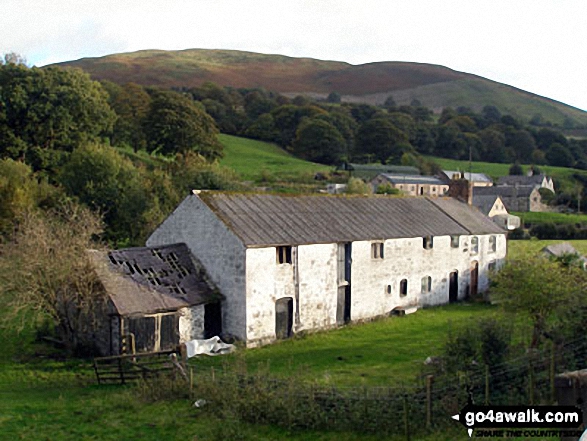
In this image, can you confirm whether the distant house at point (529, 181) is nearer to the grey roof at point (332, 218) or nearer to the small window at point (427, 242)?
the grey roof at point (332, 218)

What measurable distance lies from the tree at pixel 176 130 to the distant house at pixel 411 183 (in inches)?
1059

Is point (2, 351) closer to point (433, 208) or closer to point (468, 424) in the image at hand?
point (468, 424)

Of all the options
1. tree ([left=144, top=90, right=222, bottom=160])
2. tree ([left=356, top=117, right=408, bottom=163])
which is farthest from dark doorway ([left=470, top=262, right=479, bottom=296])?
tree ([left=356, top=117, right=408, bottom=163])

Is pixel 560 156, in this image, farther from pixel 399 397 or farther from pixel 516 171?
pixel 399 397

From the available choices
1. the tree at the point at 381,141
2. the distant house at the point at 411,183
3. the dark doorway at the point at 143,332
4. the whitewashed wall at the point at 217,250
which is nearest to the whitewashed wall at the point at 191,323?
the whitewashed wall at the point at 217,250

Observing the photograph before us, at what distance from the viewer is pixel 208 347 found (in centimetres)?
2358

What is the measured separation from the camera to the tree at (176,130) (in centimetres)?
7419

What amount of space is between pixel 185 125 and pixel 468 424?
65.8 meters

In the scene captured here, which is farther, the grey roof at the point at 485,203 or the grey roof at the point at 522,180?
the grey roof at the point at 522,180

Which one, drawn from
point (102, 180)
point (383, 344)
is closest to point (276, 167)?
point (102, 180)

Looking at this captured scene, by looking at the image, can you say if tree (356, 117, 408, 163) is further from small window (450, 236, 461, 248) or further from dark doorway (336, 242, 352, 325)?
dark doorway (336, 242, 352, 325)

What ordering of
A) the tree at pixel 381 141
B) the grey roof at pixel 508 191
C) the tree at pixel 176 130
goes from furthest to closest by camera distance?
the tree at pixel 381 141
the grey roof at pixel 508 191
the tree at pixel 176 130

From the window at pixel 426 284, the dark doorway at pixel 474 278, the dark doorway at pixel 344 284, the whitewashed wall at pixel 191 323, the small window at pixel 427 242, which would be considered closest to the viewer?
the whitewashed wall at pixel 191 323

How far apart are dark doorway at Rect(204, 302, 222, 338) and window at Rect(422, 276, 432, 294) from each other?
13770mm
